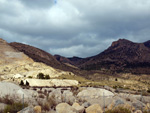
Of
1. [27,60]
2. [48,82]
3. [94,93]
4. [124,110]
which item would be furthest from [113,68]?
[124,110]

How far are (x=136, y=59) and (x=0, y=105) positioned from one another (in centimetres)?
15151

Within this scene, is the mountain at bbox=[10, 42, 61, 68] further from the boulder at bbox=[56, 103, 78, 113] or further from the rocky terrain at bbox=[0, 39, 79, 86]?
the boulder at bbox=[56, 103, 78, 113]

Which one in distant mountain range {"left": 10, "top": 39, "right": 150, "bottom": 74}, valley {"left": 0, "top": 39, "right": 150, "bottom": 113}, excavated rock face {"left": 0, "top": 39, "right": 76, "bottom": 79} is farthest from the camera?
distant mountain range {"left": 10, "top": 39, "right": 150, "bottom": 74}

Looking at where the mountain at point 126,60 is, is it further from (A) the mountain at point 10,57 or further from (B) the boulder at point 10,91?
(B) the boulder at point 10,91

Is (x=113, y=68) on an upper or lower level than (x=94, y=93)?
upper

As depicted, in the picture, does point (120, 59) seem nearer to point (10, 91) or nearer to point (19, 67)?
point (19, 67)

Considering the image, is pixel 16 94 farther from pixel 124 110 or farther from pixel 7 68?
pixel 7 68

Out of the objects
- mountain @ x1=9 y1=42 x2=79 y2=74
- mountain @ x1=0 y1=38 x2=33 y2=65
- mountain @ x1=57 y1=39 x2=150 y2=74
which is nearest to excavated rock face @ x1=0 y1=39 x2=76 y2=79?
mountain @ x1=0 y1=38 x2=33 y2=65

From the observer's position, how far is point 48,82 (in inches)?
2064

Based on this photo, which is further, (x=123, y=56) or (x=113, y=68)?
(x=123, y=56)

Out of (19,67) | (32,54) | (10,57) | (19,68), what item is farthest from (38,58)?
(19,68)

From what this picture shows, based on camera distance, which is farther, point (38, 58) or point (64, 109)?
point (38, 58)

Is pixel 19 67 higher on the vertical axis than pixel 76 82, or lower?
higher

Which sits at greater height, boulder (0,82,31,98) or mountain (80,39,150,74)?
mountain (80,39,150,74)
